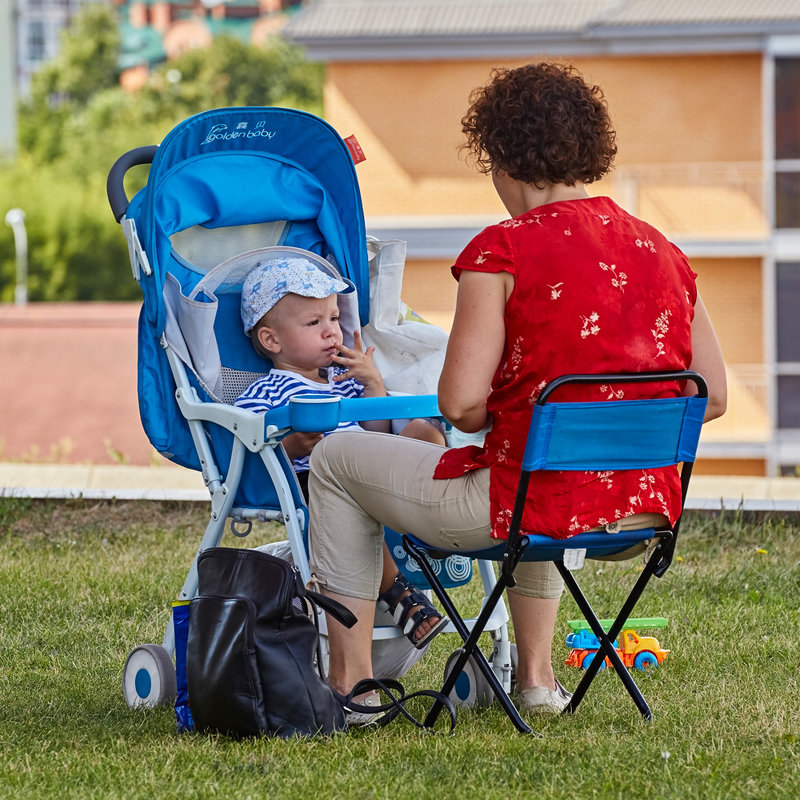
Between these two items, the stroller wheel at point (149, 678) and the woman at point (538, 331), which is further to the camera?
→ the stroller wheel at point (149, 678)

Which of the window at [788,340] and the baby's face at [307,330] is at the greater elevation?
the baby's face at [307,330]

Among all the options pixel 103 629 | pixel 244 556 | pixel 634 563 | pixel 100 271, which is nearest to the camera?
pixel 244 556

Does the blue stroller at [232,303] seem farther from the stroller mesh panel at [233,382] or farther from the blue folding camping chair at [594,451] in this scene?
the blue folding camping chair at [594,451]

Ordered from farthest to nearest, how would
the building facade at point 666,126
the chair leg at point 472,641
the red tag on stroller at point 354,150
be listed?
the building facade at point 666,126
the red tag on stroller at point 354,150
the chair leg at point 472,641

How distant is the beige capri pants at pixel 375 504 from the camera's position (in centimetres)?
322

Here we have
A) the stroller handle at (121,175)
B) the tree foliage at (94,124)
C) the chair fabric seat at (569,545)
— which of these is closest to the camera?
the chair fabric seat at (569,545)

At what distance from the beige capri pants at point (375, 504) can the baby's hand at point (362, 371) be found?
0.53 m

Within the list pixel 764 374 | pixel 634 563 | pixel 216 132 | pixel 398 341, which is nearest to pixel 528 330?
pixel 398 341

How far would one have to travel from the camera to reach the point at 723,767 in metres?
3.18

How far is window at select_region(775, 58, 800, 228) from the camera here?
18250 mm

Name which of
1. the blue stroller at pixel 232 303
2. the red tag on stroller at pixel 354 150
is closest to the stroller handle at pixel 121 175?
the blue stroller at pixel 232 303

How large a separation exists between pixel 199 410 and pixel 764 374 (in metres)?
15.6

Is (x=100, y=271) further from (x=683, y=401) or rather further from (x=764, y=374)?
(x=683, y=401)

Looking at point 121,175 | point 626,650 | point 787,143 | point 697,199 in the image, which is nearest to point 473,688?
point 626,650
